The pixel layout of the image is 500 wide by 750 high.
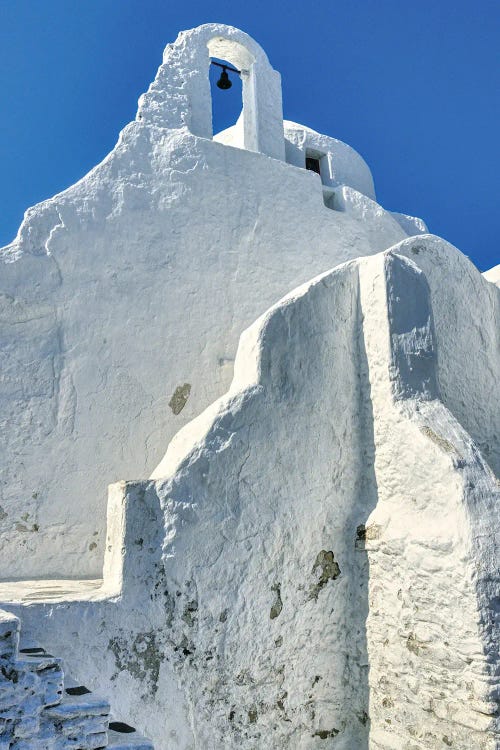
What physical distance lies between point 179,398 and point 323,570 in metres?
1.91

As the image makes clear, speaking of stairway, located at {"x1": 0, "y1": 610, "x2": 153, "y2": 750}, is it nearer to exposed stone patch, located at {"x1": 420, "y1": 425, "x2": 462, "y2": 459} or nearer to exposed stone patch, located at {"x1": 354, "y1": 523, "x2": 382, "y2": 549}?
exposed stone patch, located at {"x1": 354, "y1": 523, "x2": 382, "y2": 549}

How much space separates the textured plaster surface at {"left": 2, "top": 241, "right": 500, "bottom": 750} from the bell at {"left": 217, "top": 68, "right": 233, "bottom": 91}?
3.69 m

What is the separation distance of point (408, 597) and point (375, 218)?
458cm

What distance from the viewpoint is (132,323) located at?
5.69 meters

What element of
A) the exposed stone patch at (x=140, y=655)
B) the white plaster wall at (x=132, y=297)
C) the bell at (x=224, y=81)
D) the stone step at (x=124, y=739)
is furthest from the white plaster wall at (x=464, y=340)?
the stone step at (x=124, y=739)

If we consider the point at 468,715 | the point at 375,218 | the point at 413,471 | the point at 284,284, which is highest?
the point at 375,218

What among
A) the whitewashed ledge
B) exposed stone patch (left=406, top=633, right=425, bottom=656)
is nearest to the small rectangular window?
the whitewashed ledge

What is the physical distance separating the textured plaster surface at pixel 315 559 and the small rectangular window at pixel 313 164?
147 inches

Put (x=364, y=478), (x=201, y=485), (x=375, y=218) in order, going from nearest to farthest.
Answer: (x=201, y=485) → (x=364, y=478) → (x=375, y=218)

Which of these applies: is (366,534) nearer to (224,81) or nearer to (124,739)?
(124,739)

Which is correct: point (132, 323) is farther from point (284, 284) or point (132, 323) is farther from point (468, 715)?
point (468, 715)

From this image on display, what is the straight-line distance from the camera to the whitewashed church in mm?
3859

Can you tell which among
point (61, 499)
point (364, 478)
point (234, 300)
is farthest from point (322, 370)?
point (61, 499)

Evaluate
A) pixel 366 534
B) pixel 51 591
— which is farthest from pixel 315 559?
pixel 51 591
